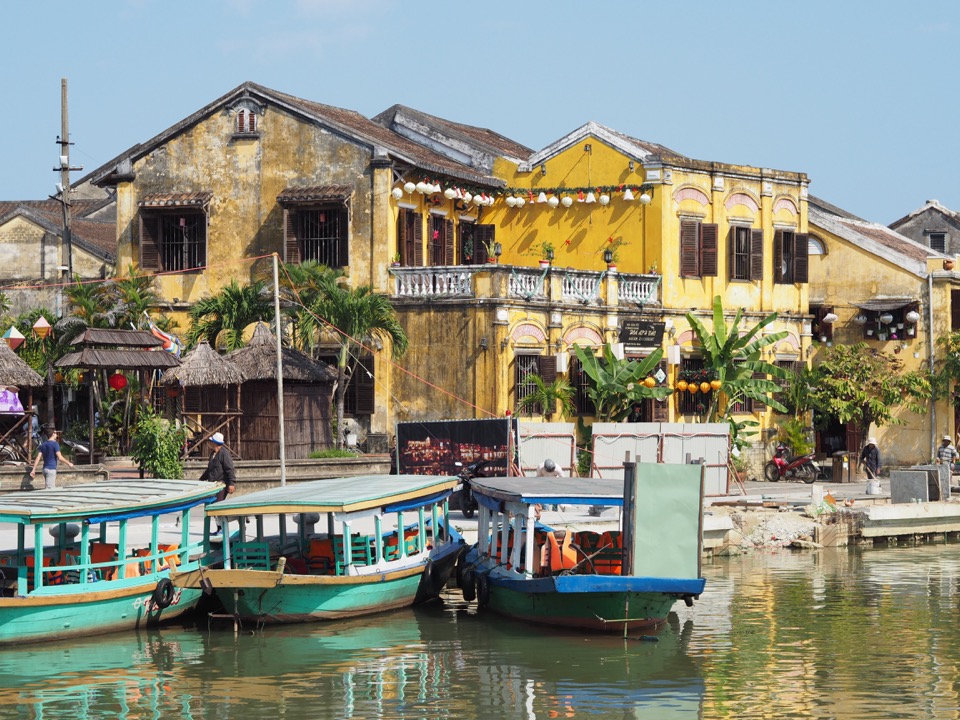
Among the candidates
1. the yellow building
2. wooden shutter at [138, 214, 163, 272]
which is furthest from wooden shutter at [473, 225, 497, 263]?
the yellow building

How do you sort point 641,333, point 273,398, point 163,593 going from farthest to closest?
1. point 641,333
2. point 273,398
3. point 163,593

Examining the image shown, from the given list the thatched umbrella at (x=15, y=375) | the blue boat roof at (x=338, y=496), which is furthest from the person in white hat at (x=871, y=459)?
the thatched umbrella at (x=15, y=375)

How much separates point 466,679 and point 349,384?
19.1m

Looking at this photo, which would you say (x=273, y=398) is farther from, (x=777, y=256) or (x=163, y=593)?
(x=777, y=256)

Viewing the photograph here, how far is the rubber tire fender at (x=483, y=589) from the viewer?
22.3m

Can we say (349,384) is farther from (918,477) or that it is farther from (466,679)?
(466,679)

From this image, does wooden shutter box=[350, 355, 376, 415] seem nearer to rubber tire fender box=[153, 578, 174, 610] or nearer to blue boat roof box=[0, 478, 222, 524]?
blue boat roof box=[0, 478, 222, 524]

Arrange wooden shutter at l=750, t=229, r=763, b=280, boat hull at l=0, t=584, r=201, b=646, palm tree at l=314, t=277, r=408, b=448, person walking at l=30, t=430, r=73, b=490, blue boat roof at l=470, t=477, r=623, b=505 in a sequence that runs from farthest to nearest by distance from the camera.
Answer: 1. wooden shutter at l=750, t=229, r=763, b=280
2. palm tree at l=314, t=277, r=408, b=448
3. person walking at l=30, t=430, r=73, b=490
4. blue boat roof at l=470, t=477, r=623, b=505
5. boat hull at l=0, t=584, r=201, b=646

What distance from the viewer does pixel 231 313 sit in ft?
116

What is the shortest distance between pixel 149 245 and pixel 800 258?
16.9m

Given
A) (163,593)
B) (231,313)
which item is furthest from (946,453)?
(163,593)

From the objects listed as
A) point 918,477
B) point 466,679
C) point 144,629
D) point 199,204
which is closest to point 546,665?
point 466,679

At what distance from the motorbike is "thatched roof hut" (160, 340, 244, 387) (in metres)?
14.0

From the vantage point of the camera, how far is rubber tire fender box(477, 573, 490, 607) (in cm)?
2230
